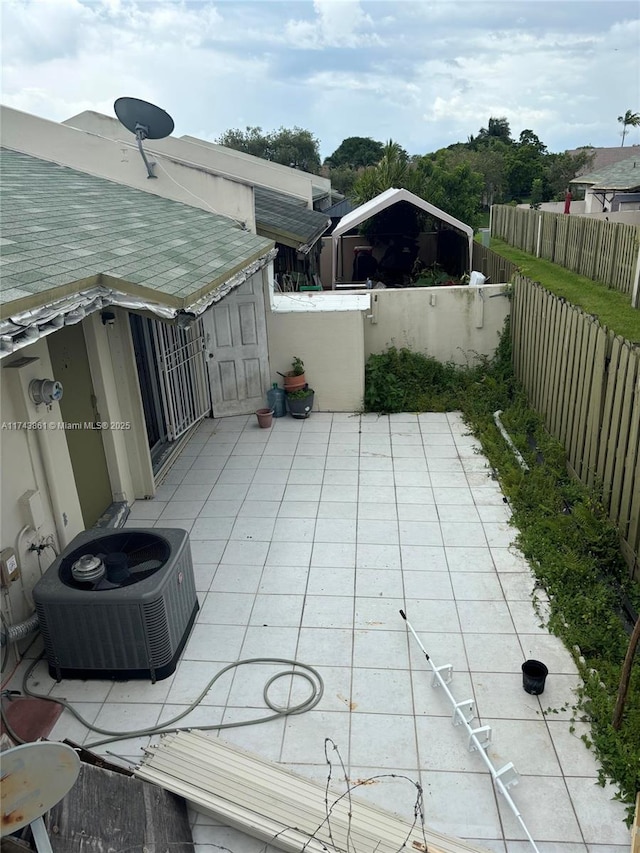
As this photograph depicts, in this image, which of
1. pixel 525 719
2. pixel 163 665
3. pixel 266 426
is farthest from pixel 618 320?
pixel 163 665

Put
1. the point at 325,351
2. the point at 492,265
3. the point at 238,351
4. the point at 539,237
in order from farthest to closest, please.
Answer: the point at 539,237 → the point at 492,265 → the point at 325,351 → the point at 238,351

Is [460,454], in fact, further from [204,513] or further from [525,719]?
[525,719]

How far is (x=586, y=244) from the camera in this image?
54.0 ft

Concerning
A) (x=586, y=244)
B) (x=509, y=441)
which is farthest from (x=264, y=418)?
(x=586, y=244)

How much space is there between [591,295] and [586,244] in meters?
2.70

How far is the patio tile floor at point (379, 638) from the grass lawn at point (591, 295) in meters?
5.06

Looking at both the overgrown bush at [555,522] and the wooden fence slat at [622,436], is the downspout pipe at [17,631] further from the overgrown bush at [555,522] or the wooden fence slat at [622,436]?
the wooden fence slat at [622,436]

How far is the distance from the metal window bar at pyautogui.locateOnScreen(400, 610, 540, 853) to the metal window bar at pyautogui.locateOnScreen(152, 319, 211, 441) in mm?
4633

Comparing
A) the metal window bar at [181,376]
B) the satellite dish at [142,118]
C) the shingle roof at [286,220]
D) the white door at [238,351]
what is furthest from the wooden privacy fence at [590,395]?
the satellite dish at [142,118]

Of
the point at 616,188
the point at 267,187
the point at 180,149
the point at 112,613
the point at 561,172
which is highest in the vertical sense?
the point at 561,172

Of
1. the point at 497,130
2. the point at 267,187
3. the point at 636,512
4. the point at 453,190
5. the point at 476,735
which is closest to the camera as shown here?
the point at 476,735

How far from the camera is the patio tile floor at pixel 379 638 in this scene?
140 inches

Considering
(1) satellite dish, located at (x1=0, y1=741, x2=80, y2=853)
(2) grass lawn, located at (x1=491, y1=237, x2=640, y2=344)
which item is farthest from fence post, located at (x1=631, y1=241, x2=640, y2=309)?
(1) satellite dish, located at (x1=0, y1=741, x2=80, y2=853)

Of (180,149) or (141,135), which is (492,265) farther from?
(141,135)
